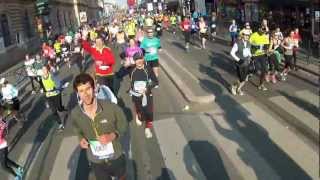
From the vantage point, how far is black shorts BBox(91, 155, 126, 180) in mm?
5418

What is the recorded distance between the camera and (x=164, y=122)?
12.1 metres

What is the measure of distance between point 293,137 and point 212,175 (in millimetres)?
2372

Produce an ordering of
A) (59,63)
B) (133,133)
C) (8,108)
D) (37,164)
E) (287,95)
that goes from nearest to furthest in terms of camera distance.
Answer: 1. (37,164)
2. (133,133)
3. (287,95)
4. (8,108)
5. (59,63)

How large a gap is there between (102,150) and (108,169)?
230 mm

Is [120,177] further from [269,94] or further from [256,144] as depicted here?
[269,94]

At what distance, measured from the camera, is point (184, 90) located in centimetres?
1488

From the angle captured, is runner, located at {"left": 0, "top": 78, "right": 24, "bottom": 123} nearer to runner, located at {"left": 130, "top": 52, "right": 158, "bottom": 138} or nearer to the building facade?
runner, located at {"left": 130, "top": 52, "right": 158, "bottom": 138}

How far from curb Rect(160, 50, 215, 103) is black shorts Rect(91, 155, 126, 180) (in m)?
8.09

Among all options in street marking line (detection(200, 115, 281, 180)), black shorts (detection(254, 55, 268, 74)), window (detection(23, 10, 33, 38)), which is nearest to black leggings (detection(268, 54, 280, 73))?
black shorts (detection(254, 55, 268, 74))

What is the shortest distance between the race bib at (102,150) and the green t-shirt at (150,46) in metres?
8.94

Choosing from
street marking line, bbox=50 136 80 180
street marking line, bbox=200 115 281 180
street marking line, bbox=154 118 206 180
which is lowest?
street marking line, bbox=50 136 80 180

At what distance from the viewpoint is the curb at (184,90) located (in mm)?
13430

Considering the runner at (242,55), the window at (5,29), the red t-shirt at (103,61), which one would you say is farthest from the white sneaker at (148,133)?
the window at (5,29)

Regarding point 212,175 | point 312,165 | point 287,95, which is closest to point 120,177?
point 212,175
